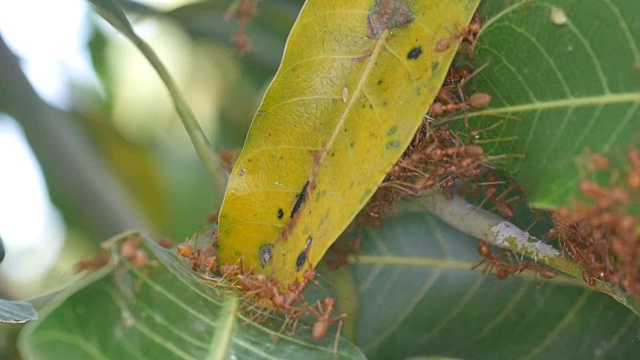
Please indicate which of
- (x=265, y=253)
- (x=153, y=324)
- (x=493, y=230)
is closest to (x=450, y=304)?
(x=493, y=230)

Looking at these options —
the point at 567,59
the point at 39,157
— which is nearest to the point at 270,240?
the point at 567,59

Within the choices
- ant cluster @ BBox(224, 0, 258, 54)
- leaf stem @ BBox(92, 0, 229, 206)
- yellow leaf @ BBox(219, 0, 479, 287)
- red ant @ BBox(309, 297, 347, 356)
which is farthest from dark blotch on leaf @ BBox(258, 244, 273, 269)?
ant cluster @ BBox(224, 0, 258, 54)

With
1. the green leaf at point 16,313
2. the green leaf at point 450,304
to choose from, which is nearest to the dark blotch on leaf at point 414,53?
the green leaf at point 450,304

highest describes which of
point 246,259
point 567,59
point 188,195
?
point 567,59

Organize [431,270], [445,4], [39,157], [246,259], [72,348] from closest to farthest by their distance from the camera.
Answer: [72,348]
[445,4]
[246,259]
[431,270]
[39,157]

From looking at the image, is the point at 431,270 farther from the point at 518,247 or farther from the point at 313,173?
the point at 313,173

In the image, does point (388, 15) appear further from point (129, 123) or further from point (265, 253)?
point (129, 123)
